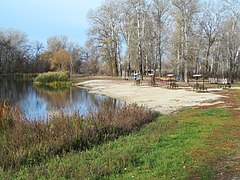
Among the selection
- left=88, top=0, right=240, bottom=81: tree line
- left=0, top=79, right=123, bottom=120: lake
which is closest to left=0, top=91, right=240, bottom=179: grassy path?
left=0, top=79, right=123, bottom=120: lake

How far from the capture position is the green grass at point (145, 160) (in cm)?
629

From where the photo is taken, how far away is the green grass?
20.6ft

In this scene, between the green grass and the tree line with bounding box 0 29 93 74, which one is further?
the tree line with bounding box 0 29 93 74

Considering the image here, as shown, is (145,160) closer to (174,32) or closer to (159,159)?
(159,159)

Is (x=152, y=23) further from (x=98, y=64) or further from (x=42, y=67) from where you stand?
(x=42, y=67)

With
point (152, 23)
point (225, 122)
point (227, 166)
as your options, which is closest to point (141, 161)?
point (227, 166)

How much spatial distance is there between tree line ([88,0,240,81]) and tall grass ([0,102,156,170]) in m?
29.4

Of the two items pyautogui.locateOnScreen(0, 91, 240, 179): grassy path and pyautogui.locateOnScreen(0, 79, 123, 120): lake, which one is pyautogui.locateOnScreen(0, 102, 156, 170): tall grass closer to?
pyautogui.locateOnScreen(0, 91, 240, 179): grassy path

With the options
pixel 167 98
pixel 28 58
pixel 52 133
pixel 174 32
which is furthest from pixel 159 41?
pixel 28 58

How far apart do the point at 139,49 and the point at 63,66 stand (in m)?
38.8

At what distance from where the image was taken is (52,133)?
9.65 m

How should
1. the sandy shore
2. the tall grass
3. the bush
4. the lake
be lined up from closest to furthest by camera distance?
the tall grass, the lake, the sandy shore, the bush

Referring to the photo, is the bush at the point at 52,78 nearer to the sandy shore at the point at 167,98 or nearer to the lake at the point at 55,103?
the lake at the point at 55,103

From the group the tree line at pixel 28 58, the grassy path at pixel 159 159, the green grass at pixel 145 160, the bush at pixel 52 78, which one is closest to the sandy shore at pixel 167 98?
the grassy path at pixel 159 159
